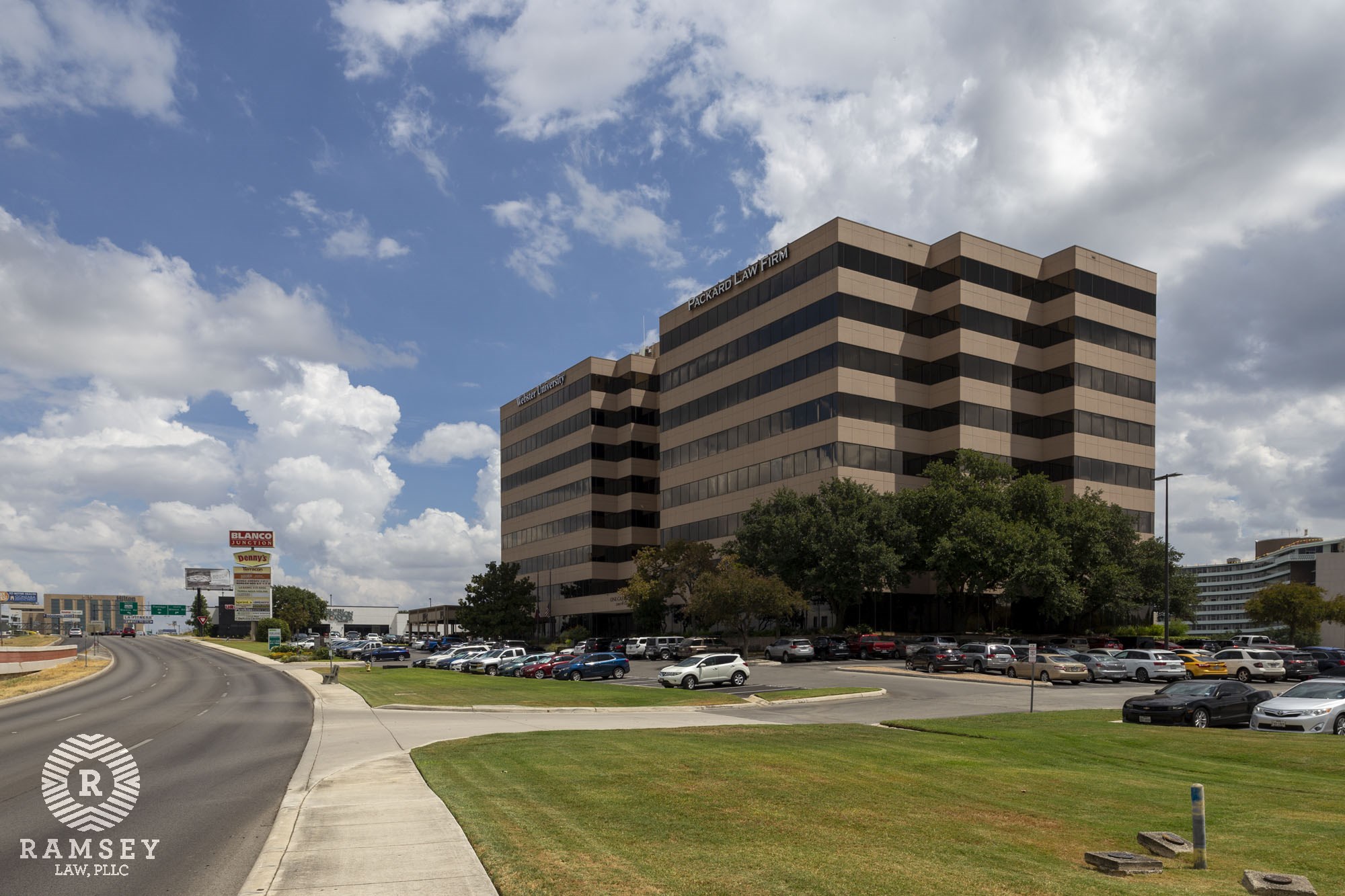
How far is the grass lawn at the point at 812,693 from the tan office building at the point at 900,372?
116ft

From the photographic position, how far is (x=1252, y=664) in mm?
46375

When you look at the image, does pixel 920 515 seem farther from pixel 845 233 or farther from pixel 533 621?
pixel 533 621

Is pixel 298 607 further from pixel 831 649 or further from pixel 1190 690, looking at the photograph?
pixel 1190 690

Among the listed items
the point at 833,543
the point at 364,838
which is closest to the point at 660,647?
the point at 833,543

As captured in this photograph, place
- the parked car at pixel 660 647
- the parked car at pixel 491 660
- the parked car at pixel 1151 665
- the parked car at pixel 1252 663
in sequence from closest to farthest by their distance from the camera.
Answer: the parked car at pixel 1151 665 → the parked car at pixel 1252 663 → the parked car at pixel 491 660 → the parked car at pixel 660 647

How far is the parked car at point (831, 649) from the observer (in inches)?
2311

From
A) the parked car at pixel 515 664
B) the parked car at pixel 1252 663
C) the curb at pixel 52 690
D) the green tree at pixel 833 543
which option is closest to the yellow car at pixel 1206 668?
the parked car at pixel 1252 663

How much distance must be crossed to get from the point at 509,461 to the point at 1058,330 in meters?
73.2

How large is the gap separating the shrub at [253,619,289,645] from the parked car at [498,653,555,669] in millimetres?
69373

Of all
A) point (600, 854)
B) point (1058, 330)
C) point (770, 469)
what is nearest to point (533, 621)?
point (770, 469)

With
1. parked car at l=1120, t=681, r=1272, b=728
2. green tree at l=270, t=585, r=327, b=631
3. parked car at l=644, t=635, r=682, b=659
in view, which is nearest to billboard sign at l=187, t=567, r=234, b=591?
green tree at l=270, t=585, r=327, b=631

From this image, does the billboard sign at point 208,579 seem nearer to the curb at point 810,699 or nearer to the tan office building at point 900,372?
the tan office building at point 900,372

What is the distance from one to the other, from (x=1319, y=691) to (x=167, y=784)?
88.7ft

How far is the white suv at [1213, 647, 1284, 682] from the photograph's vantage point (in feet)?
151
